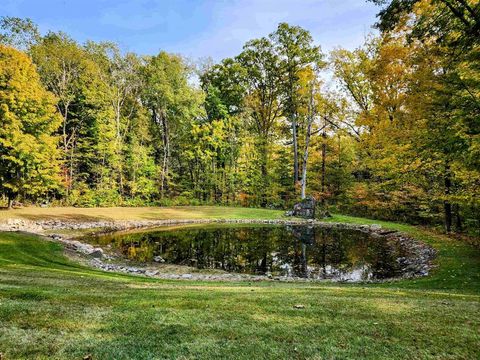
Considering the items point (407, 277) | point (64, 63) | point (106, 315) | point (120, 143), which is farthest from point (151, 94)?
point (106, 315)

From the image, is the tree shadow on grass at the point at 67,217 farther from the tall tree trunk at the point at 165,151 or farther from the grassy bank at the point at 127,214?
the tall tree trunk at the point at 165,151

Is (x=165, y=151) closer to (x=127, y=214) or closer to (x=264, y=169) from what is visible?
(x=264, y=169)

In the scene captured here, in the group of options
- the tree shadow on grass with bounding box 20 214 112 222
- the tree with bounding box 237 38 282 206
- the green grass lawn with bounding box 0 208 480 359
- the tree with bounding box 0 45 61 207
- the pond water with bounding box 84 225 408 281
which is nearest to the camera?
the green grass lawn with bounding box 0 208 480 359

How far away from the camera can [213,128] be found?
40.1 metres

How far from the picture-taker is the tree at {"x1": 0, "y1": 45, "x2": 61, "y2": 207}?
24.0 metres

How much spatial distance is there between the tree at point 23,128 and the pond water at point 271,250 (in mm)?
9758

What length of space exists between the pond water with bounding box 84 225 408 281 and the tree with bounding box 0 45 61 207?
9758mm

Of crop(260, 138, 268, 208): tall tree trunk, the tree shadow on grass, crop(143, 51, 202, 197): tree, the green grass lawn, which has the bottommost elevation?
the tree shadow on grass

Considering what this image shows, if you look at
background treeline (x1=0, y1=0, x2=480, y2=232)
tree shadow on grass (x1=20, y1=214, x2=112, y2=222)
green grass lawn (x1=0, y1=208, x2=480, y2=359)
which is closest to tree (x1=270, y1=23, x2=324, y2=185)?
background treeline (x1=0, y1=0, x2=480, y2=232)

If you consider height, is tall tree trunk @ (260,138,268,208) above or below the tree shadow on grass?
above

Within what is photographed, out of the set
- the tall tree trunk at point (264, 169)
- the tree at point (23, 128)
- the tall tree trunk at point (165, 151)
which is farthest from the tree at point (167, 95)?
the tree at point (23, 128)

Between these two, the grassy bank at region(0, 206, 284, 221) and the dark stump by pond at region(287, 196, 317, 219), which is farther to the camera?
the dark stump by pond at region(287, 196, 317, 219)

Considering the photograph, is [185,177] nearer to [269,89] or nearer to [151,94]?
[151,94]

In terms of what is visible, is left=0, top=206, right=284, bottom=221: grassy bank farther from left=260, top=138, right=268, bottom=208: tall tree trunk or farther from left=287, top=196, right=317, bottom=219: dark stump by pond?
left=260, top=138, right=268, bottom=208: tall tree trunk
